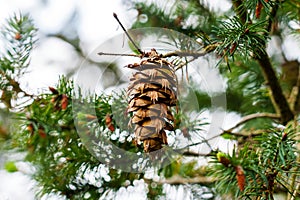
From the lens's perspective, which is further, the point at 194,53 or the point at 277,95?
the point at 277,95

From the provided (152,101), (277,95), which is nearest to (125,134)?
(152,101)

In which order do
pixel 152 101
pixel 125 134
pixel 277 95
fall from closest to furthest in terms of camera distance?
pixel 152 101 < pixel 125 134 < pixel 277 95

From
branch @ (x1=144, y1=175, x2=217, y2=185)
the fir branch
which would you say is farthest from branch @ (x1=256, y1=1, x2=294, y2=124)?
branch @ (x1=144, y1=175, x2=217, y2=185)

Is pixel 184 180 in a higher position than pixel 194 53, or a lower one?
lower

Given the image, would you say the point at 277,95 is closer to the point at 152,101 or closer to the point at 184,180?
the point at 184,180

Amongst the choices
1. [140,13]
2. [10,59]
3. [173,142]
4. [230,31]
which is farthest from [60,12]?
[230,31]
